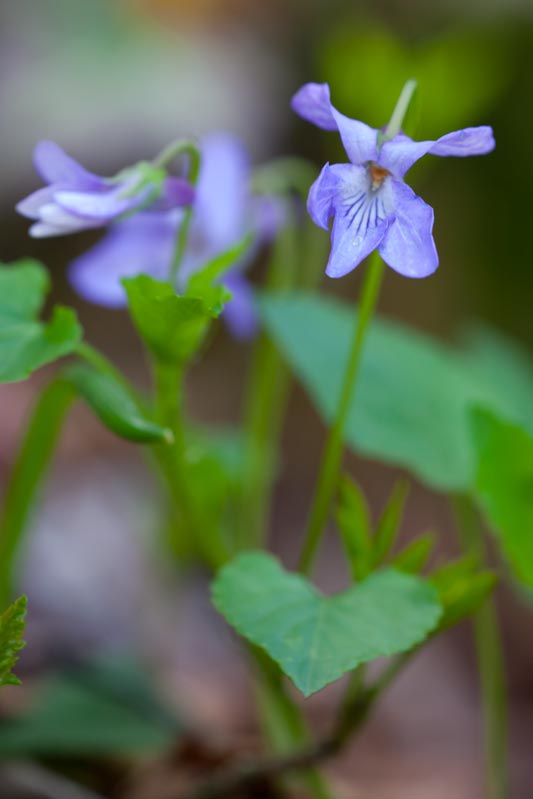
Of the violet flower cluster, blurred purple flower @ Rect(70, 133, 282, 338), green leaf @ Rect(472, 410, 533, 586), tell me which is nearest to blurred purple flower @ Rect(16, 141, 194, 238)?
the violet flower cluster

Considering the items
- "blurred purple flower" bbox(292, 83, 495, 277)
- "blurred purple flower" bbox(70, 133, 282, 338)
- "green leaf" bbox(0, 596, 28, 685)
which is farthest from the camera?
"blurred purple flower" bbox(70, 133, 282, 338)

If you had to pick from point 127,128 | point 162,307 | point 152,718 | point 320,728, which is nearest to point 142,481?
point 320,728

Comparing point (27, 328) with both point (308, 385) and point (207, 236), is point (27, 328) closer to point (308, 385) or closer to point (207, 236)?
point (308, 385)

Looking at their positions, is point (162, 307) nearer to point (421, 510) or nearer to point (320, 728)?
point (320, 728)

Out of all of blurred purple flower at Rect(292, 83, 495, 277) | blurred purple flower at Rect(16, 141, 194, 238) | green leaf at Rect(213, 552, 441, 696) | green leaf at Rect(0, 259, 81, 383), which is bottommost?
green leaf at Rect(213, 552, 441, 696)

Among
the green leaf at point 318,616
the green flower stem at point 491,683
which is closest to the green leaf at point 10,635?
the green leaf at point 318,616

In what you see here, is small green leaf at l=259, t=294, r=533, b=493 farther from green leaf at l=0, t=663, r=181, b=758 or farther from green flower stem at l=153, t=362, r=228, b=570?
green leaf at l=0, t=663, r=181, b=758

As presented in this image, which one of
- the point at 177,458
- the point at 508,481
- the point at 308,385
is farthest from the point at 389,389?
the point at 177,458
